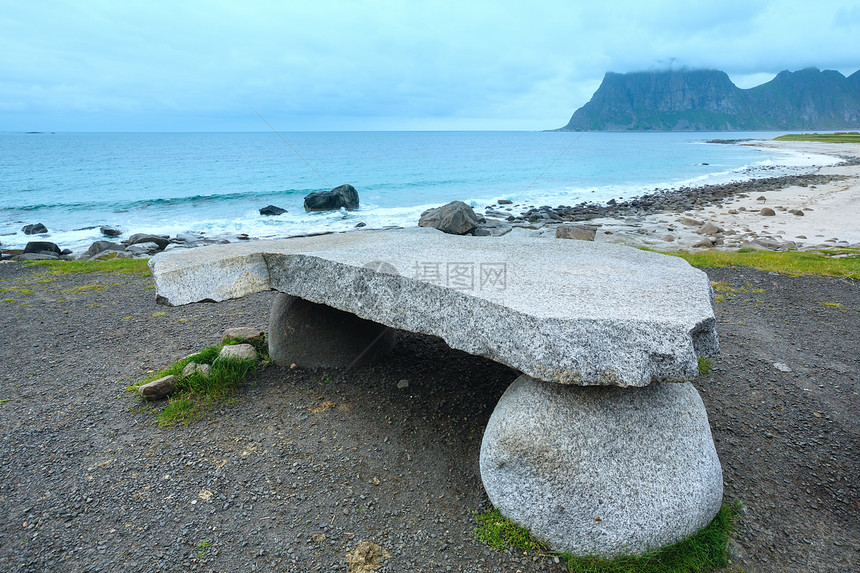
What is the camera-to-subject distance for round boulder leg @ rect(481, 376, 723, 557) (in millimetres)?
3574

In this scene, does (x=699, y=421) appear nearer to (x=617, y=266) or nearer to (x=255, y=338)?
(x=617, y=266)

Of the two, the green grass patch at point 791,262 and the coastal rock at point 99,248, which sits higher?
the green grass patch at point 791,262

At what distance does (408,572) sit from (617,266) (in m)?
3.50

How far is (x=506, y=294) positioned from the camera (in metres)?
4.05

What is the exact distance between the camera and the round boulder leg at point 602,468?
3.57m

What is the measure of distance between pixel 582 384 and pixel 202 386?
4.40 m

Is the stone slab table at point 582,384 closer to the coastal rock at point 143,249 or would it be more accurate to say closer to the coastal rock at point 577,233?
the coastal rock at point 577,233

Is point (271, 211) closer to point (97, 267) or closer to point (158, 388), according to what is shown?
point (97, 267)

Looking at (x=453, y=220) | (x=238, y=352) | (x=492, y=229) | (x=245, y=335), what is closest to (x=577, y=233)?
(x=453, y=220)

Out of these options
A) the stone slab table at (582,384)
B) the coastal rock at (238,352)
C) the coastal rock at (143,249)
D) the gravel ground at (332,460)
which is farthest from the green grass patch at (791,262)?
the coastal rock at (143,249)

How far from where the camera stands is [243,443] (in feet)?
16.2

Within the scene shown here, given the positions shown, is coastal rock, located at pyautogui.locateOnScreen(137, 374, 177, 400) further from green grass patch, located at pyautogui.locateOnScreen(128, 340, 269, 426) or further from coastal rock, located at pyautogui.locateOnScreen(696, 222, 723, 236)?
coastal rock, located at pyautogui.locateOnScreen(696, 222, 723, 236)

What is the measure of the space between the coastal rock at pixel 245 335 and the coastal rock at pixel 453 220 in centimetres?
1105

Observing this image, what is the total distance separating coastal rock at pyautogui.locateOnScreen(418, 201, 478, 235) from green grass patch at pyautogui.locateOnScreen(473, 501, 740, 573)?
560 inches
